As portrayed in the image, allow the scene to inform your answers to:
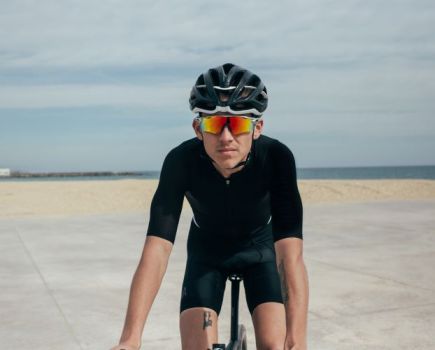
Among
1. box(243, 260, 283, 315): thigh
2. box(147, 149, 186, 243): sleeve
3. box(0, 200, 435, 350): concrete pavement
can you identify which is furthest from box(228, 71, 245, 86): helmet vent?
box(0, 200, 435, 350): concrete pavement

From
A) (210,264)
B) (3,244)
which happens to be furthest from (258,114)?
(3,244)

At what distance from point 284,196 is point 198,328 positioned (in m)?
0.74

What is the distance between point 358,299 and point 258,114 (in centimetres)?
415

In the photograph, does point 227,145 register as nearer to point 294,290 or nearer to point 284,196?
point 284,196

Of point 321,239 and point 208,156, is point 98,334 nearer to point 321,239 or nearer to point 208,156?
point 208,156

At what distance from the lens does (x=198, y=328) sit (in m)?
2.66

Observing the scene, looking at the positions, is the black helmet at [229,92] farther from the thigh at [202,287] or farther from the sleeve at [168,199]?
the thigh at [202,287]

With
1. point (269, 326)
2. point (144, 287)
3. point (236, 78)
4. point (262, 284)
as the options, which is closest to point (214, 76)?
point (236, 78)

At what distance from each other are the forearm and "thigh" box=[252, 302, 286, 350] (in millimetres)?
296

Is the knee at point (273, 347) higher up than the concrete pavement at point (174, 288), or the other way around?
the knee at point (273, 347)

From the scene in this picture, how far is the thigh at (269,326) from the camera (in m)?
2.66

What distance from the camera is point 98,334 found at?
16.8ft

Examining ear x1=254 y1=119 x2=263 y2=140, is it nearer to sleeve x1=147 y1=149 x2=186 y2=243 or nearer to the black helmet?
the black helmet

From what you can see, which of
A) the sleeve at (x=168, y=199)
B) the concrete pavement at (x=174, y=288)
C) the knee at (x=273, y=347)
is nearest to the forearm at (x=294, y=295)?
the knee at (x=273, y=347)
